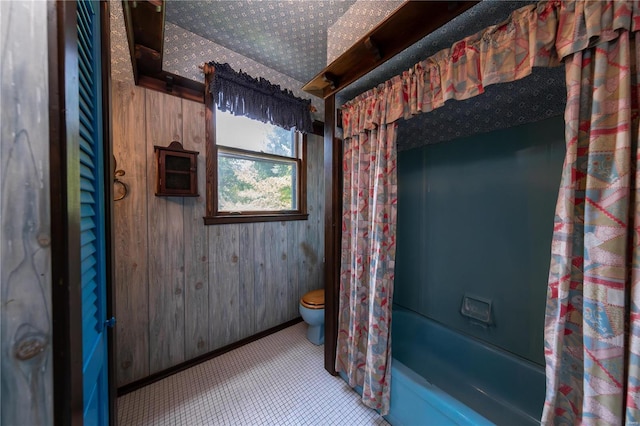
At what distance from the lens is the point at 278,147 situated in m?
2.34

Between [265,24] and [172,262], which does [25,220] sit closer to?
[172,262]

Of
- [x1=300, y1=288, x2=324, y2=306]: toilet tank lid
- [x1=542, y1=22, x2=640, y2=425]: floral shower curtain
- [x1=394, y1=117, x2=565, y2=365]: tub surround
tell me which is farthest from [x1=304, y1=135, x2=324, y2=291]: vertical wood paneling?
[x1=542, y1=22, x2=640, y2=425]: floral shower curtain

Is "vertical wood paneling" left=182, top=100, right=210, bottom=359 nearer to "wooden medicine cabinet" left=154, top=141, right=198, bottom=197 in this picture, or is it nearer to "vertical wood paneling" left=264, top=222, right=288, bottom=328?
"wooden medicine cabinet" left=154, top=141, right=198, bottom=197

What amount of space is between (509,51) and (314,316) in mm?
2182

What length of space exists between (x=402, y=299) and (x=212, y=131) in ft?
7.63

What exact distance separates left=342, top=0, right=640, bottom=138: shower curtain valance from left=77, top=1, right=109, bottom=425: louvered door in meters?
1.31

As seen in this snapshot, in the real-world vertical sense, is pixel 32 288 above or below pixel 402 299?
above

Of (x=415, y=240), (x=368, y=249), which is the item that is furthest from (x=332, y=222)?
(x=415, y=240)

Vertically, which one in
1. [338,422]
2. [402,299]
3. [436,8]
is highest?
[436,8]

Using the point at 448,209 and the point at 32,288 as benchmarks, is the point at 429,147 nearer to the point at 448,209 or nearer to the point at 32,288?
the point at 448,209

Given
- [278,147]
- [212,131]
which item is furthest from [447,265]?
[212,131]

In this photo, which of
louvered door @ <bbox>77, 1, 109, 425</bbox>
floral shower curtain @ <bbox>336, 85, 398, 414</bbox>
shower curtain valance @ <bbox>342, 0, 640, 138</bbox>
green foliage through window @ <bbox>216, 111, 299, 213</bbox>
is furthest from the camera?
green foliage through window @ <bbox>216, 111, 299, 213</bbox>

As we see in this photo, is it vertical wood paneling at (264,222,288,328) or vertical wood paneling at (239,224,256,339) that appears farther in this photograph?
vertical wood paneling at (264,222,288,328)

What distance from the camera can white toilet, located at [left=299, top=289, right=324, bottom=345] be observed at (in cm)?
205
